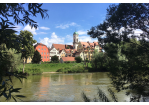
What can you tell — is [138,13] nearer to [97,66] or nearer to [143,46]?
[143,46]

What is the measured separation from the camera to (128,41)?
14.9 ft

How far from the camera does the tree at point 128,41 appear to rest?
157 inches

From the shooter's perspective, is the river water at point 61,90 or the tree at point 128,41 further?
the river water at point 61,90

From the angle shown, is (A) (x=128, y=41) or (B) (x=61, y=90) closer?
(A) (x=128, y=41)

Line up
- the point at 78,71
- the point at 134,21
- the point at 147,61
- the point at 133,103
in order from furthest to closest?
1. the point at 78,71
2. the point at 134,21
3. the point at 147,61
4. the point at 133,103

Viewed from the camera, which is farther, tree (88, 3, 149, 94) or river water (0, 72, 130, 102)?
river water (0, 72, 130, 102)

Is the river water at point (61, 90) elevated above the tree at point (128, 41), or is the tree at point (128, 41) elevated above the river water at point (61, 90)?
the tree at point (128, 41)

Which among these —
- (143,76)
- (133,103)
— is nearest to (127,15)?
(143,76)

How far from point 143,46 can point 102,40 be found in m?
1.32

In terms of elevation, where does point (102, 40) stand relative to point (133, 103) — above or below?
above

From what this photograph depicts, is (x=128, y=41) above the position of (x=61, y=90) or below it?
above

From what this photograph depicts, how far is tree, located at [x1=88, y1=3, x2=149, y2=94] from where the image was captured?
3994mm

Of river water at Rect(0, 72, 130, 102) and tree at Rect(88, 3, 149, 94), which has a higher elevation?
tree at Rect(88, 3, 149, 94)

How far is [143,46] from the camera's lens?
419 cm
